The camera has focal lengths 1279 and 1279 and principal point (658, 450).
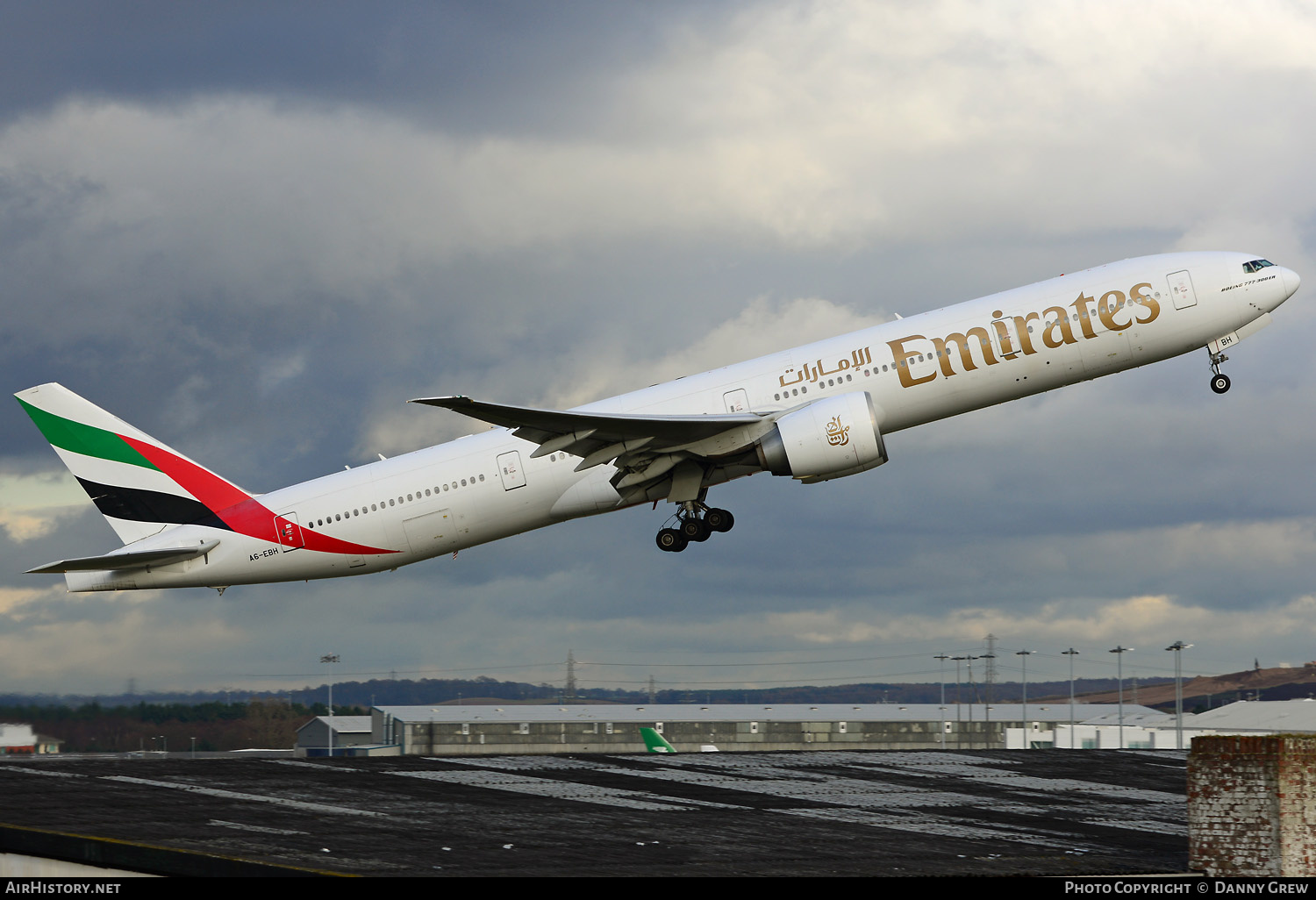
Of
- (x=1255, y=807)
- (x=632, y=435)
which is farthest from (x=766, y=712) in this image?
(x=1255, y=807)

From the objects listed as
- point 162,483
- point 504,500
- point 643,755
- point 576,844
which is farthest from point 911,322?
point 162,483

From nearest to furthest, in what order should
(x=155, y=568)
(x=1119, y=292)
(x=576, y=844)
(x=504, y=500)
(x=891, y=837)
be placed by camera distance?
(x=576, y=844)
(x=891, y=837)
(x=1119, y=292)
(x=504, y=500)
(x=155, y=568)

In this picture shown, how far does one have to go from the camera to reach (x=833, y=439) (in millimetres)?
33688

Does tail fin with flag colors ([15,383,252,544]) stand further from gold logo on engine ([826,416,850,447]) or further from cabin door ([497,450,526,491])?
gold logo on engine ([826,416,850,447])

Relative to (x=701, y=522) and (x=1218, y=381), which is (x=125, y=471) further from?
(x=1218, y=381)

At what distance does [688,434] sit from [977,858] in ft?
46.2

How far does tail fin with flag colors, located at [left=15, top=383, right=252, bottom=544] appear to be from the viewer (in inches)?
1604

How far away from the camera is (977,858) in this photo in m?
25.4

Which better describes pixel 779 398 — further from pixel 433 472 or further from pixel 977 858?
pixel 977 858

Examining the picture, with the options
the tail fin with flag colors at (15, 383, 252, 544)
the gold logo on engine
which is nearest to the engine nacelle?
the gold logo on engine

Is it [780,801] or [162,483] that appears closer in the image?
[780,801]

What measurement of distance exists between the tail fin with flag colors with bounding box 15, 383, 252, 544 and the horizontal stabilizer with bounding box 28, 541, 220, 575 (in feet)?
3.46

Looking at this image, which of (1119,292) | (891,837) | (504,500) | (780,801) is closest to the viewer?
(891,837)

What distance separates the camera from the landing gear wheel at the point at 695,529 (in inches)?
1537
